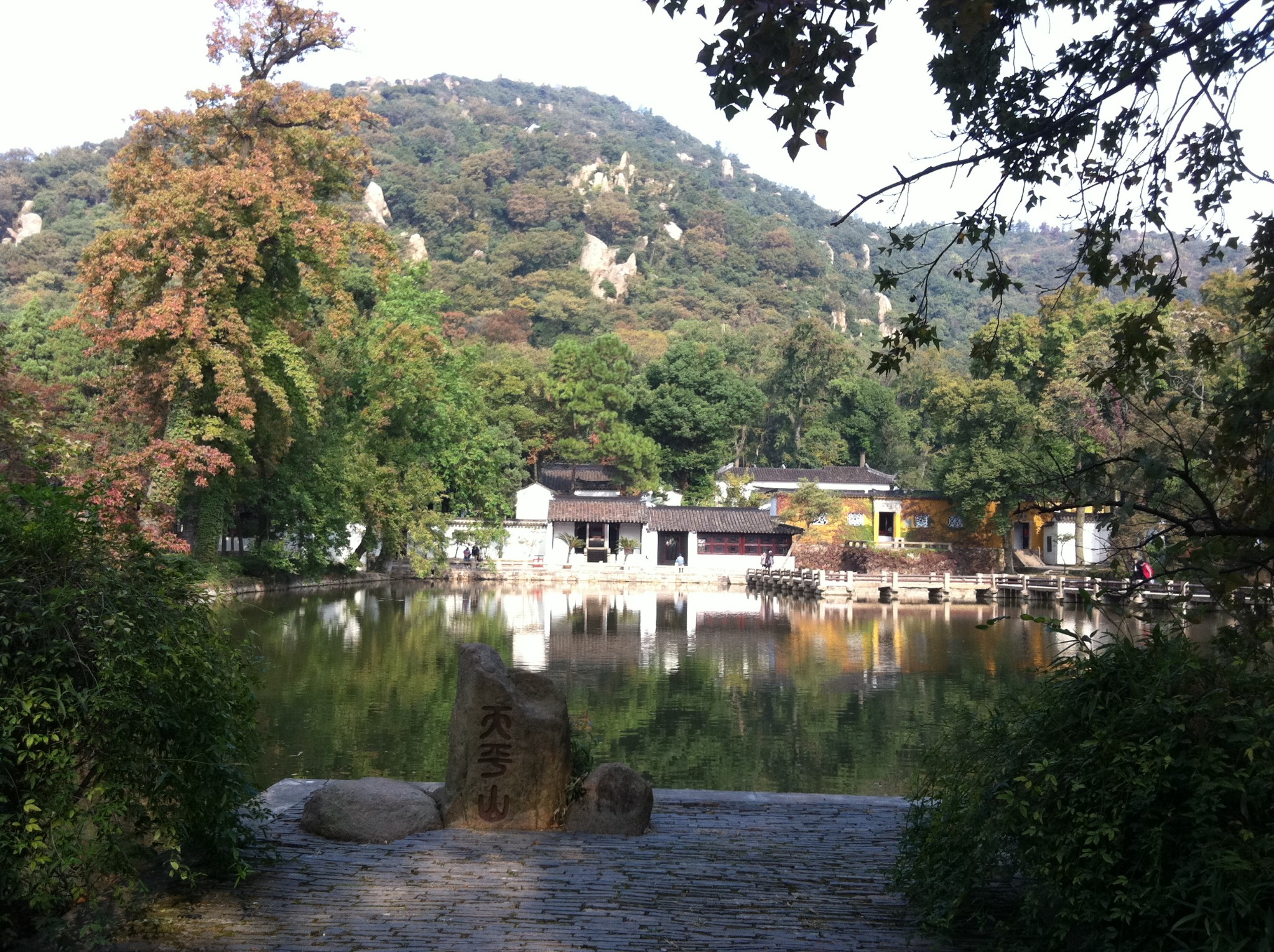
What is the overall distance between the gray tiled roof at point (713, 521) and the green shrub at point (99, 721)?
35.1 m

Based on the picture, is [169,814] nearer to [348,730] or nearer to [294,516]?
[348,730]

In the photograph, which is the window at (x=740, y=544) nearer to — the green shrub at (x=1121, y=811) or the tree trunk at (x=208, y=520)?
the tree trunk at (x=208, y=520)

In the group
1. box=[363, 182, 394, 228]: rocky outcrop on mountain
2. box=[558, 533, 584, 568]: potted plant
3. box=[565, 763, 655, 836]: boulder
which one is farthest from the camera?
box=[363, 182, 394, 228]: rocky outcrop on mountain

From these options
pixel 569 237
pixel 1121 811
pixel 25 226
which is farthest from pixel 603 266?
pixel 1121 811

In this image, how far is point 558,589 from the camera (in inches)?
1358

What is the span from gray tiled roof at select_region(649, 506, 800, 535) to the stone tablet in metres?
33.6

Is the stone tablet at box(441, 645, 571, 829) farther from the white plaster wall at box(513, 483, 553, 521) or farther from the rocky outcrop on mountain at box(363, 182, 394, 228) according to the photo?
the rocky outcrop on mountain at box(363, 182, 394, 228)

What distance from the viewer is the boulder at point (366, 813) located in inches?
219

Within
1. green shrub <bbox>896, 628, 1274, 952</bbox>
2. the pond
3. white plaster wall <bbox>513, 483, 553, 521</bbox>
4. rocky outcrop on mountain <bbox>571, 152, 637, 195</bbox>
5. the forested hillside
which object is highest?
rocky outcrop on mountain <bbox>571, 152, 637, 195</bbox>

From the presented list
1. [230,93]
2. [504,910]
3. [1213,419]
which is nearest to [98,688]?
[504,910]

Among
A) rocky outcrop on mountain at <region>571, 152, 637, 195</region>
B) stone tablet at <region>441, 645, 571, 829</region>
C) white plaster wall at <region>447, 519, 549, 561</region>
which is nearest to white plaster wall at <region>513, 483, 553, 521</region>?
white plaster wall at <region>447, 519, 549, 561</region>

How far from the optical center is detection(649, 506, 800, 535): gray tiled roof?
3975 cm

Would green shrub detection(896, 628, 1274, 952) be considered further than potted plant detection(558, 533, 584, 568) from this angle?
No

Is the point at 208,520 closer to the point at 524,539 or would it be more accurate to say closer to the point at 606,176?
the point at 524,539
